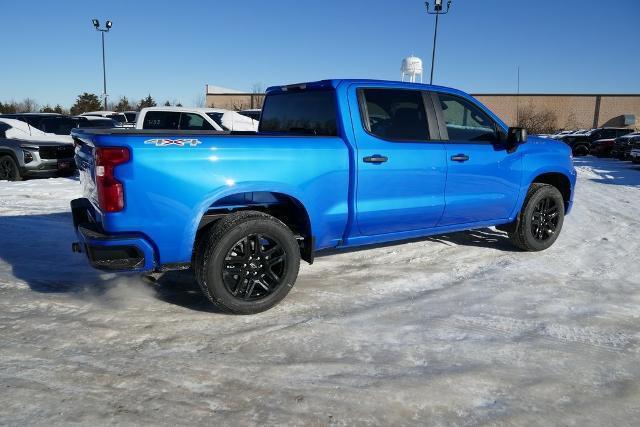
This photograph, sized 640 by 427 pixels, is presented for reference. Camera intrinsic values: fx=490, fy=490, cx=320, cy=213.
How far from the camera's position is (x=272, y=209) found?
14.0 ft

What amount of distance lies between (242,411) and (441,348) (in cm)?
141

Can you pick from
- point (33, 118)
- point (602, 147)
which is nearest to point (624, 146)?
point (602, 147)

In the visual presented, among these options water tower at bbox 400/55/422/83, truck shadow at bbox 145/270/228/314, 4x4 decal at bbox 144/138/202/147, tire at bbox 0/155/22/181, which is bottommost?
truck shadow at bbox 145/270/228/314

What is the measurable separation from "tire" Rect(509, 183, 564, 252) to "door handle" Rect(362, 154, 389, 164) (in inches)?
89.0

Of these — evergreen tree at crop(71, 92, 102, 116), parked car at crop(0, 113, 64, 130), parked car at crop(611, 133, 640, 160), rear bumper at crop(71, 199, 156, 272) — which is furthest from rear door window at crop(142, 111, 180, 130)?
evergreen tree at crop(71, 92, 102, 116)

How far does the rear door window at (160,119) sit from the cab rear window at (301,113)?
6.63 metres

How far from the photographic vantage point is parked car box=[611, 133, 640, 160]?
66.0 ft

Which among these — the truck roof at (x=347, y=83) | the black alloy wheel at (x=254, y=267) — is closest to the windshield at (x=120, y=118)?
the truck roof at (x=347, y=83)

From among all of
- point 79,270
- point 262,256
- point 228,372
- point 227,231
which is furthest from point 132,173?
point 79,270

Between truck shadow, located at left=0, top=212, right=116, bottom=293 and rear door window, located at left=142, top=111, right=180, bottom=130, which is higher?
rear door window, located at left=142, top=111, right=180, bottom=130

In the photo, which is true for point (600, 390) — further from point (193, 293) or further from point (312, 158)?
point (193, 293)

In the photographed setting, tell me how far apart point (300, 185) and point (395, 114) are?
1.30 m

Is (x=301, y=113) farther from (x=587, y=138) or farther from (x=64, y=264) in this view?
(x=587, y=138)

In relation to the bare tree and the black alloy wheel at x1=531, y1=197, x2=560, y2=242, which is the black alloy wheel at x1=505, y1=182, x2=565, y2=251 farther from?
the bare tree
